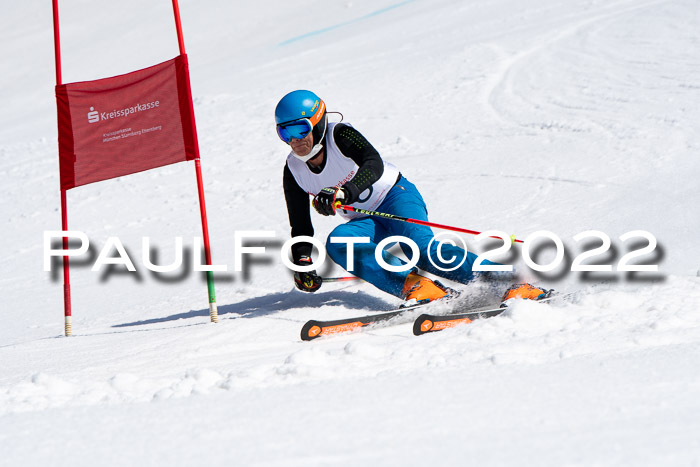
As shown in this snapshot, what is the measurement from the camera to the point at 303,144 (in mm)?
4531

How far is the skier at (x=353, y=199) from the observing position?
14.5ft

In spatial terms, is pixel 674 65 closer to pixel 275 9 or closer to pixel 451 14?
pixel 451 14

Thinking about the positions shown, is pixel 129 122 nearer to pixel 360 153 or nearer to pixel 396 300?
pixel 360 153

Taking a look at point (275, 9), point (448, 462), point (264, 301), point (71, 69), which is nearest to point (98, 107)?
point (264, 301)

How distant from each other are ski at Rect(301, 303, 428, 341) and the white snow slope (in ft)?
0.27

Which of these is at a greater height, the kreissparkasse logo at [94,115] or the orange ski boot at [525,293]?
the kreissparkasse logo at [94,115]

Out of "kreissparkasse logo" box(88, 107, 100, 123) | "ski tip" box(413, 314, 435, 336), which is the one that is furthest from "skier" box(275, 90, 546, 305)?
"kreissparkasse logo" box(88, 107, 100, 123)

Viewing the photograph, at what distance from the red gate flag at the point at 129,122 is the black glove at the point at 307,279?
1.07 meters

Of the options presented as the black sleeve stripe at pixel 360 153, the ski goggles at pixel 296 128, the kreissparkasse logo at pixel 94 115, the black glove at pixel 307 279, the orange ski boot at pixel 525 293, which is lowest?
the orange ski boot at pixel 525 293

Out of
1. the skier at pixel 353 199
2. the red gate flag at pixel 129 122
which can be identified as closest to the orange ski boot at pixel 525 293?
the skier at pixel 353 199

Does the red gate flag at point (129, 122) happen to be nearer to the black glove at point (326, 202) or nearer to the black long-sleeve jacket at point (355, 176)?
the black long-sleeve jacket at point (355, 176)

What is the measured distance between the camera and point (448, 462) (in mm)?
1950

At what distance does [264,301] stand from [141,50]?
2517 centimetres

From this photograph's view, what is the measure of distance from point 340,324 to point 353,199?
83 cm
